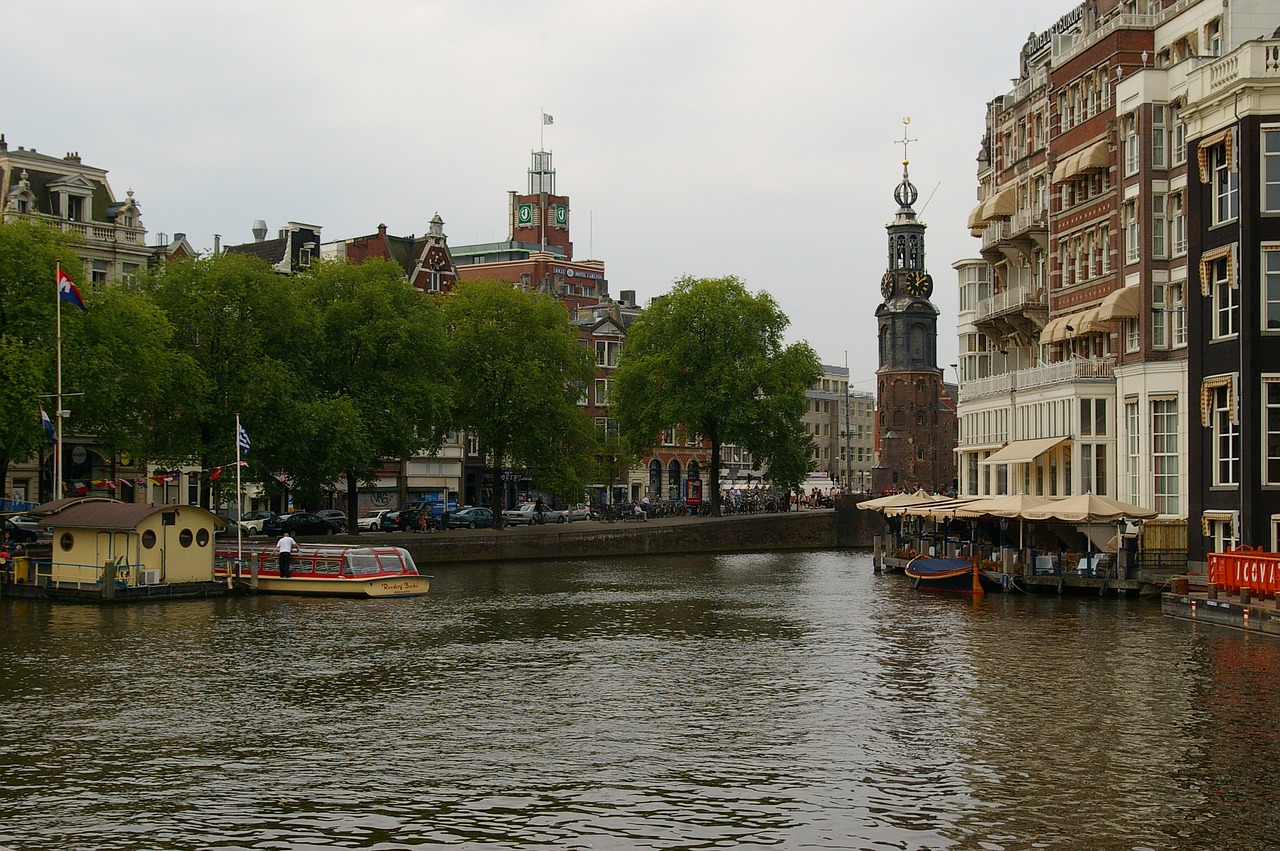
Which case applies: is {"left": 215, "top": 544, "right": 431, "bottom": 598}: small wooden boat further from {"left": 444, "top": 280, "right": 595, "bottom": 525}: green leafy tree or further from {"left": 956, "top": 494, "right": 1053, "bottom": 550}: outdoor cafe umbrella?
{"left": 444, "top": 280, "right": 595, "bottom": 525}: green leafy tree

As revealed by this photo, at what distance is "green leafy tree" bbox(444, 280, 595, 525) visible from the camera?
3669 inches

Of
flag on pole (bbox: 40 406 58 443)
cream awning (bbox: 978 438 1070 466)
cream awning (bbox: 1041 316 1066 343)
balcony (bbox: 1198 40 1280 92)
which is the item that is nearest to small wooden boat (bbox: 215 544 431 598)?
flag on pole (bbox: 40 406 58 443)

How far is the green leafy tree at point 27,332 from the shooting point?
61.7 meters

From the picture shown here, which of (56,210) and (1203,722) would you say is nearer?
(1203,722)

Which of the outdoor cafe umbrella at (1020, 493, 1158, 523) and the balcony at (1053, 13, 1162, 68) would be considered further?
the balcony at (1053, 13, 1162, 68)

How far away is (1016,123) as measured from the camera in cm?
8475

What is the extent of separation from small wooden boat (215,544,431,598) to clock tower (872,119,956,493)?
366 feet

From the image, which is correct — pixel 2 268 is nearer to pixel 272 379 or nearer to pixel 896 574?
pixel 272 379

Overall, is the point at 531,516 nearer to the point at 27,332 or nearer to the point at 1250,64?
the point at 27,332

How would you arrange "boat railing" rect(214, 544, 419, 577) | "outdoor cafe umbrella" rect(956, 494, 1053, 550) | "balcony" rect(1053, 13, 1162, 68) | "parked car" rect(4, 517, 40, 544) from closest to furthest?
1. "boat railing" rect(214, 544, 419, 577)
2. "outdoor cafe umbrella" rect(956, 494, 1053, 550)
3. "parked car" rect(4, 517, 40, 544)
4. "balcony" rect(1053, 13, 1162, 68)

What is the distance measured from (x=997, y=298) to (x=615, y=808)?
220 ft

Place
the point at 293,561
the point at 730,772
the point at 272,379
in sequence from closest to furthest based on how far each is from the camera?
the point at 730,772 < the point at 293,561 < the point at 272,379

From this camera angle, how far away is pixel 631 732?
29.2 metres

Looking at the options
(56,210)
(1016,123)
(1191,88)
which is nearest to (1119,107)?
(1191,88)
